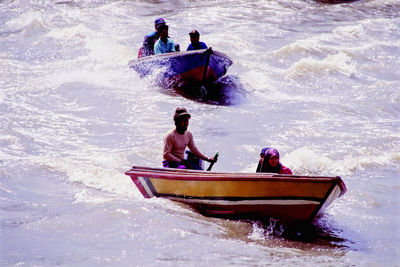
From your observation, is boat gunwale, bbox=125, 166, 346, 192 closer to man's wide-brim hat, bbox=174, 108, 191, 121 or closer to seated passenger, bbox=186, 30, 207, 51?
man's wide-brim hat, bbox=174, 108, 191, 121

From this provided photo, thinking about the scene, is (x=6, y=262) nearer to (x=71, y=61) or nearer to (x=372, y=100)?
(x=372, y=100)

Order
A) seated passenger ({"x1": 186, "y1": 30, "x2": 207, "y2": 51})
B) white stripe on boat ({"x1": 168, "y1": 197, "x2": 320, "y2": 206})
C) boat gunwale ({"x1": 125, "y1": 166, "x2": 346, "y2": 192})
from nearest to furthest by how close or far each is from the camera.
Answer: boat gunwale ({"x1": 125, "y1": 166, "x2": 346, "y2": 192}) < white stripe on boat ({"x1": 168, "y1": 197, "x2": 320, "y2": 206}) < seated passenger ({"x1": 186, "y1": 30, "x2": 207, "y2": 51})

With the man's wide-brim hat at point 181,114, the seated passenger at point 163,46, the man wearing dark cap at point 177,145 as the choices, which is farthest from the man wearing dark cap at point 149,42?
the man's wide-brim hat at point 181,114

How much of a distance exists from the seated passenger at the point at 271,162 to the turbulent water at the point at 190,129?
66 centimetres

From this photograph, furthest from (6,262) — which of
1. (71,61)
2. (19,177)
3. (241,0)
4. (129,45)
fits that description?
(241,0)

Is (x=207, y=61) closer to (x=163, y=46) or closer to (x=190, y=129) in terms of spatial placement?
(x=163, y=46)

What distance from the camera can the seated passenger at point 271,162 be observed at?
279 inches

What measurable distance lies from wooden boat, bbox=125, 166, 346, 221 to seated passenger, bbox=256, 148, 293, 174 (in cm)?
49

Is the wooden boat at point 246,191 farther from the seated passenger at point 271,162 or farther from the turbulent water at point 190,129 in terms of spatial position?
the seated passenger at point 271,162

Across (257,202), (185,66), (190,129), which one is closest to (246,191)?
(257,202)

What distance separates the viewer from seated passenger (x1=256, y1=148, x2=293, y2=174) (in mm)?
7094

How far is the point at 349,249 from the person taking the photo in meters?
6.72

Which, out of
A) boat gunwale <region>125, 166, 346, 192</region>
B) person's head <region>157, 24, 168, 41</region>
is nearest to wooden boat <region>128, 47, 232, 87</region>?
person's head <region>157, 24, 168, 41</region>

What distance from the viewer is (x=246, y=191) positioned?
22.4ft
